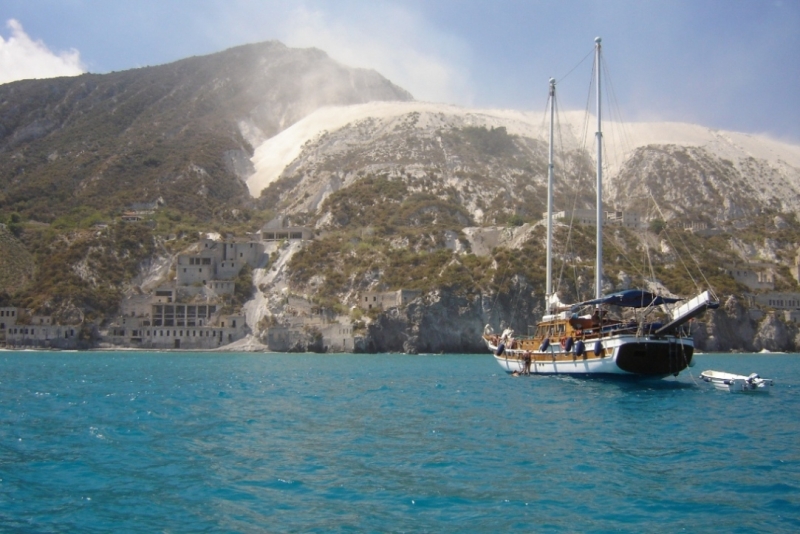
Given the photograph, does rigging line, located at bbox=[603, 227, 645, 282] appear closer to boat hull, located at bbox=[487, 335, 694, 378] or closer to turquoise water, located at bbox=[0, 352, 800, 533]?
boat hull, located at bbox=[487, 335, 694, 378]

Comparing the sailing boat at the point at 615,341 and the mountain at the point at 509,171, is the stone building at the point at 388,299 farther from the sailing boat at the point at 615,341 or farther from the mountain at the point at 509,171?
the mountain at the point at 509,171

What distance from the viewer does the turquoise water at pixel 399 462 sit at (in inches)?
594

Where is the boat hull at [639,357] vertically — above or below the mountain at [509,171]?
below

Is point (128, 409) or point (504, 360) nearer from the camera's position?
point (128, 409)

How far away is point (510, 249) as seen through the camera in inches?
4304

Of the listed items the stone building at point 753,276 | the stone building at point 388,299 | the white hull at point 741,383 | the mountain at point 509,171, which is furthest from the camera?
the mountain at point 509,171

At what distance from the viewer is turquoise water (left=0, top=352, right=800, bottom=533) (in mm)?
15078

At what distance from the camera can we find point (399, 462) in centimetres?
1988

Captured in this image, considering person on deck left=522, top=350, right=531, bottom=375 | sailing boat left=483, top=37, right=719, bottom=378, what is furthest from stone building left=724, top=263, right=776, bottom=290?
person on deck left=522, top=350, right=531, bottom=375

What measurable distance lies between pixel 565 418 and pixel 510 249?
82000 millimetres

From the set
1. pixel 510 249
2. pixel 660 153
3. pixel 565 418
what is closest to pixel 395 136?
pixel 660 153

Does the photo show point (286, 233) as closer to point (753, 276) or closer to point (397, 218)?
point (397, 218)

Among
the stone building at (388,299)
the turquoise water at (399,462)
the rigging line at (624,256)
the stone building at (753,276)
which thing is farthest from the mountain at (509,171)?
the turquoise water at (399,462)

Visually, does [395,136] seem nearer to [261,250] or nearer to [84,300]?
[261,250]
